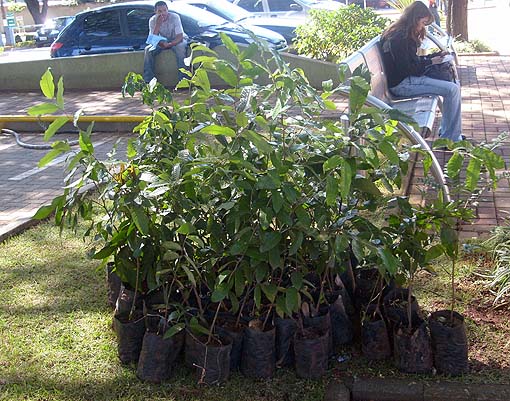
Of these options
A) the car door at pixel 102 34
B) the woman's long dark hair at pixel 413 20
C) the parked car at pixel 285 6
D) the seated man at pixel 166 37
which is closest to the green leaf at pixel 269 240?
the woman's long dark hair at pixel 413 20

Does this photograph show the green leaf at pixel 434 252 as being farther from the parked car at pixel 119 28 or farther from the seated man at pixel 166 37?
the parked car at pixel 119 28

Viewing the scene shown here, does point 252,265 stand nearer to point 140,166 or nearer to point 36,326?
point 140,166

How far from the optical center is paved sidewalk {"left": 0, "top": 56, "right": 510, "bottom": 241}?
248 inches

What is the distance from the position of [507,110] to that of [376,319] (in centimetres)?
694

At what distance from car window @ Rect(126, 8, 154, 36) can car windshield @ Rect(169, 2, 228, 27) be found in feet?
2.06

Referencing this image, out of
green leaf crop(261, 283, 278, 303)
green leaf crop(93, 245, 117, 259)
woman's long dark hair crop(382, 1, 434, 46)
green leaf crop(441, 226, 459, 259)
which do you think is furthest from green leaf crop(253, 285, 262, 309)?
woman's long dark hair crop(382, 1, 434, 46)

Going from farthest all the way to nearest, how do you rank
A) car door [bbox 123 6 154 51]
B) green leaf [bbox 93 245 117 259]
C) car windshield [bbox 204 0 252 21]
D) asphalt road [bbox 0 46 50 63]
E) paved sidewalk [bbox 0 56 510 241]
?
asphalt road [bbox 0 46 50 63], car windshield [bbox 204 0 252 21], car door [bbox 123 6 154 51], paved sidewalk [bbox 0 56 510 241], green leaf [bbox 93 245 117 259]

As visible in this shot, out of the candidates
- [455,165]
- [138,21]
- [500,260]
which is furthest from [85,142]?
[138,21]

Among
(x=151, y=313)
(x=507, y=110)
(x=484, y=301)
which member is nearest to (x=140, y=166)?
(x=151, y=313)

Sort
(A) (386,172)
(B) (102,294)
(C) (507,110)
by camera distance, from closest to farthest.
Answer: (A) (386,172), (B) (102,294), (C) (507,110)

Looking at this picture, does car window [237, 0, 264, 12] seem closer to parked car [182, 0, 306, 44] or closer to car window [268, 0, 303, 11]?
car window [268, 0, 303, 11]

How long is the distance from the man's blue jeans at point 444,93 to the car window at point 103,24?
8.54 m

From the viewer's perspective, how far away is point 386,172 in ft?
12.5

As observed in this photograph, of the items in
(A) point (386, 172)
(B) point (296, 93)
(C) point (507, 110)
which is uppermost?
(B) point (296, 93)
